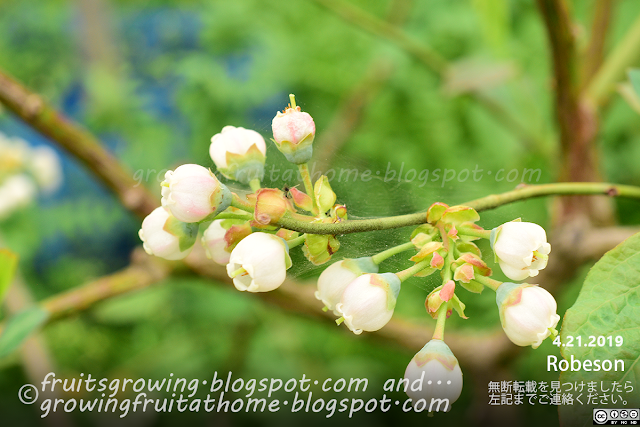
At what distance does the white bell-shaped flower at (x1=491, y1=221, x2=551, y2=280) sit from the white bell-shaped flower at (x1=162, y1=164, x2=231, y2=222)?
0.59 feet

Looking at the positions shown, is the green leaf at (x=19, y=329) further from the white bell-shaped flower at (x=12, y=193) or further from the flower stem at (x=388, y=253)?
the white bell-shaped flower at (x=12, y=193)

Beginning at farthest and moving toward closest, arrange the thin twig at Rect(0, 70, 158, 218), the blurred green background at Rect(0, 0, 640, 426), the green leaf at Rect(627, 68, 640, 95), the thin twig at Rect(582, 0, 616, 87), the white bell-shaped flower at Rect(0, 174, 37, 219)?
1. the blurred green background at Rect(0, 0, 640, 426)
2. the white bell-shaped flower at Rect(0, 174, 37, 219)
3. the thin twig at Rect(582, 0, 616, 87)
4. the thin twig at Rect(0, 70, 158, 218)
5. the green leaf at Rect(627, 68, 640, 95)

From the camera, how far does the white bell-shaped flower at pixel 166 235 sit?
1.19 feet

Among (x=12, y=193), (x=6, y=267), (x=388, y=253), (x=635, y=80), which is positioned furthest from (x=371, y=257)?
(x=12, y=193)

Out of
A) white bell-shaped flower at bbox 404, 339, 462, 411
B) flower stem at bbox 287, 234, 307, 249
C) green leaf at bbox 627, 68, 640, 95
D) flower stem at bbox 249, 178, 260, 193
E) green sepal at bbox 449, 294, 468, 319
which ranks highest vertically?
green leaf at bbox 627, 68, 640, 95

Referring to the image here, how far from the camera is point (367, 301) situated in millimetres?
324

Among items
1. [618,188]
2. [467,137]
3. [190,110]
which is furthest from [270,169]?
[190,110]

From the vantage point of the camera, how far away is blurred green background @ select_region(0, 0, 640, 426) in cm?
120

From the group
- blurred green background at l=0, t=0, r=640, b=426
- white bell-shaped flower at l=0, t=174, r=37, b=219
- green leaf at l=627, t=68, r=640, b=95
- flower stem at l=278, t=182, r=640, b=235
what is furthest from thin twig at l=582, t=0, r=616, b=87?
white bell-shaped flower at l=0, t=174, r=37, b=219

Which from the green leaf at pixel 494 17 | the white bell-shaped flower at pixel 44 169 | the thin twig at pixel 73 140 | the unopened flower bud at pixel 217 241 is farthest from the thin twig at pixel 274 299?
the white bell-shaped flower at pixel 44 169

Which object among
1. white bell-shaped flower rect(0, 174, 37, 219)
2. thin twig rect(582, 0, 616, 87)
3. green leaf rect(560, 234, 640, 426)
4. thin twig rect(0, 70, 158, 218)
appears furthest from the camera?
white bell-shaped flower rect(0, 174, 37, 219)

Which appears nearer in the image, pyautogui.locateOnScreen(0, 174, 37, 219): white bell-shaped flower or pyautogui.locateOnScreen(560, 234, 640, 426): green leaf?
pyautogui.locateOnScreen(560, 234, 640, 426): green leaf

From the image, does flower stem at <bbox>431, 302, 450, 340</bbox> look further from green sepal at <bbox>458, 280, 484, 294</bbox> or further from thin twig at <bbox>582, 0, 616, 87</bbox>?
thin twig at <bbox>582, 0, 616, 87</bbox>

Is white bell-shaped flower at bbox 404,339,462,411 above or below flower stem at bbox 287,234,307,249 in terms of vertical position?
below
